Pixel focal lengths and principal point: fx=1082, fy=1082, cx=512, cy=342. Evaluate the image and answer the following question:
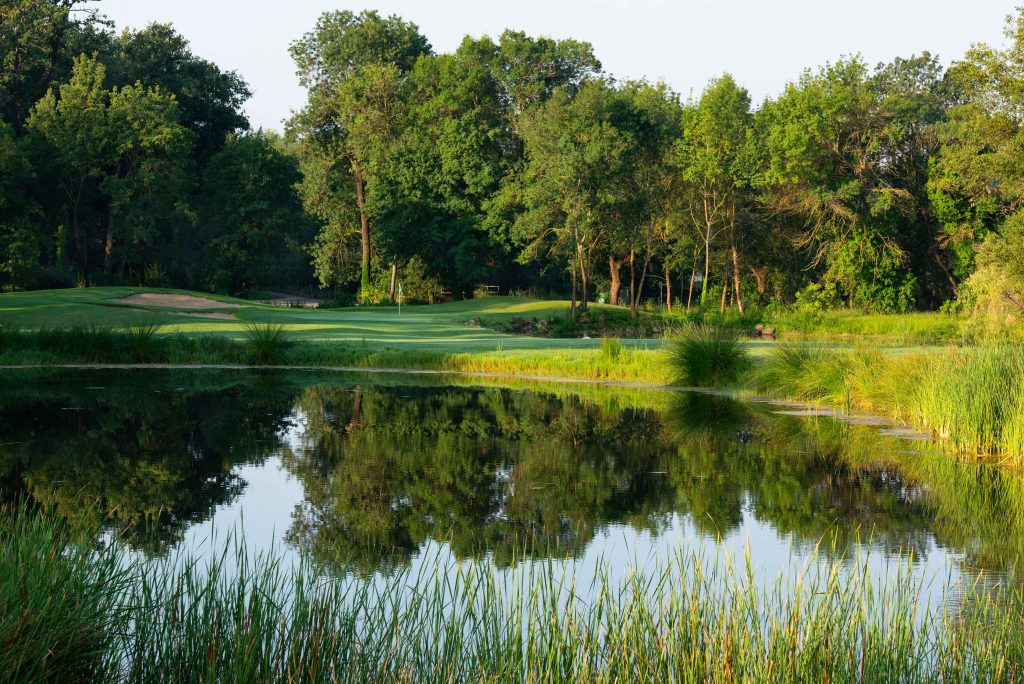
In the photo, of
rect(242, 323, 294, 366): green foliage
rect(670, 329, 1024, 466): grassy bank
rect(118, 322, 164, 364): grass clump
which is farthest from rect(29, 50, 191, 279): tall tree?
rect(670, 329, 1024, 466): grassy bank

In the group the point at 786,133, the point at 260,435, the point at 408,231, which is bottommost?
the point at 260,435

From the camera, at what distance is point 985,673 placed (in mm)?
4988

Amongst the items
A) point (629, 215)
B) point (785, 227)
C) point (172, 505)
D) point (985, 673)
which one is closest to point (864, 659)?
point (985, 673)

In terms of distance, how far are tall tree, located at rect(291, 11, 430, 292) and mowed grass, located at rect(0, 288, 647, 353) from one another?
17.7 meters

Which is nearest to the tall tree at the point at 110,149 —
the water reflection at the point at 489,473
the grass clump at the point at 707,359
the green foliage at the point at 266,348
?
the green foliage at the point at 266,348

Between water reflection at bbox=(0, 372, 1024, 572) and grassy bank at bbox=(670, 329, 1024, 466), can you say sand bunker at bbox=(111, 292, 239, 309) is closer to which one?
water reflection at bbox=(0, 372, 1024, 572)

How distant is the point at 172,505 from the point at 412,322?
29892mm

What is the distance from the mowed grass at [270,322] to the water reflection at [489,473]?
9252 mm

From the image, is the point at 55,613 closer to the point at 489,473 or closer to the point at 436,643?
the point at 436,643

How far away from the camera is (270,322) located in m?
36.1

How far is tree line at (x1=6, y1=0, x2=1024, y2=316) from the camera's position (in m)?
47.4

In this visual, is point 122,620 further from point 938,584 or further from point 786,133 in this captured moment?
point 786,133

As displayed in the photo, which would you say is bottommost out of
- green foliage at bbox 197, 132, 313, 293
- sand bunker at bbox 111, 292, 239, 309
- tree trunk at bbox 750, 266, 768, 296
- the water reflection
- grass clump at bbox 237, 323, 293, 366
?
the water reflection

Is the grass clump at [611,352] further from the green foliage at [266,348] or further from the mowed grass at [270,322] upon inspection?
the green foliage at [266,348]
